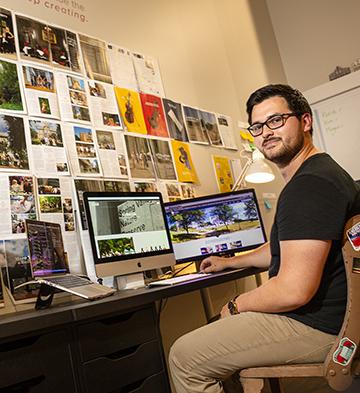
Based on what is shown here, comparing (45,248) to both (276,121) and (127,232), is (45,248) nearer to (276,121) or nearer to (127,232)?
(127,232)

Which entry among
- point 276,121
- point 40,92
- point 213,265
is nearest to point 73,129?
point 40,92

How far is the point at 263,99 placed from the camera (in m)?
1.60

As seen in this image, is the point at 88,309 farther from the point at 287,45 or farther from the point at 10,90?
the point at 287,45

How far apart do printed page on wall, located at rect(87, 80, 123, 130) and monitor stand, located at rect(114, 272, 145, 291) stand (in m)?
0.80

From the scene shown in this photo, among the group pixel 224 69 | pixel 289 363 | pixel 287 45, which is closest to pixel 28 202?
pixel 289 363

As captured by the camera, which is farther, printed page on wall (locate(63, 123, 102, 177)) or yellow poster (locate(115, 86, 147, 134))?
yellow poster (locate(115, 86, 147, 134))

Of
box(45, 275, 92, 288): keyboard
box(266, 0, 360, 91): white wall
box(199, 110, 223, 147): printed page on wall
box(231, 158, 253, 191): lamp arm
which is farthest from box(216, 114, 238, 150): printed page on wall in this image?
box(45, 275, 92, 288): keyboard

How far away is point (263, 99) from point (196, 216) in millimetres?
1025

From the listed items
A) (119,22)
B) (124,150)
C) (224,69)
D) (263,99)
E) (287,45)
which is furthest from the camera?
(287,45)

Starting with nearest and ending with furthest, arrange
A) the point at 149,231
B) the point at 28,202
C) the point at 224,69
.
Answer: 1. the point at 28,202
2. the point at 149,231
3. the point at 224,69

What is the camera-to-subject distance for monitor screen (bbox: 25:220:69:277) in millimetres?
1637

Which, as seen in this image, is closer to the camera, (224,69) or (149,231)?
(149,231)

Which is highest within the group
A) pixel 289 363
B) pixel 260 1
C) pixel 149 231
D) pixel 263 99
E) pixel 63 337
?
pixel 260 1

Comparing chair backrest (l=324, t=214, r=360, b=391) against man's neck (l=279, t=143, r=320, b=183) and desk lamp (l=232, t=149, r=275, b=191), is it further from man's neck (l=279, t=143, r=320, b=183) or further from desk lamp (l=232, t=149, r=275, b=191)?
desk lamp (l=232, t=149, r=275, b=191)
